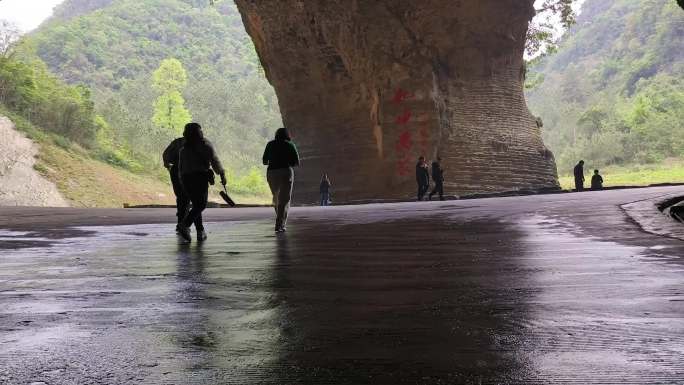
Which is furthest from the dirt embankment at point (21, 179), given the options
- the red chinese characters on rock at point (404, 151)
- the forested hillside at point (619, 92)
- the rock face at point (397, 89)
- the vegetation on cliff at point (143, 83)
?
the forested hillside at point (619, 92)

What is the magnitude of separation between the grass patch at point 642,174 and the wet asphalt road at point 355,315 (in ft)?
161

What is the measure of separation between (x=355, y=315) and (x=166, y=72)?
82566 millimetres

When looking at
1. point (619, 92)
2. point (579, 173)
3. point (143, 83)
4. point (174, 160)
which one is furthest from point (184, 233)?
point (143, 83)

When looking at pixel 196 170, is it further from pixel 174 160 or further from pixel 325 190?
pixel 325 190

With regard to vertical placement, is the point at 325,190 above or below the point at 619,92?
below

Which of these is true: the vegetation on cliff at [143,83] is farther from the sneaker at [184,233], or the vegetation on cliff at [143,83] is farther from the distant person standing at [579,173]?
the sneaker at [184,233]

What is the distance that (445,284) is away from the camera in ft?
14.7

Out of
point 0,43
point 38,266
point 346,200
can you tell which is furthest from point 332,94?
point 0,43

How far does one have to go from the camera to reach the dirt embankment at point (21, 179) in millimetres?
36562

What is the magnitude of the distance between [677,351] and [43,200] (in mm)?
38172

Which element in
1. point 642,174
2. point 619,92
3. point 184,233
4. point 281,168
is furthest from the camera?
point 619,92

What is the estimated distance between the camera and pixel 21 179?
37625 millimetres

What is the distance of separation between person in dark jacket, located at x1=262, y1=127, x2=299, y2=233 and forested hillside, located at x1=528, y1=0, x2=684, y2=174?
4122 centimetres

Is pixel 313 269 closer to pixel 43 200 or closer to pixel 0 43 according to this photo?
pixel 43 200
